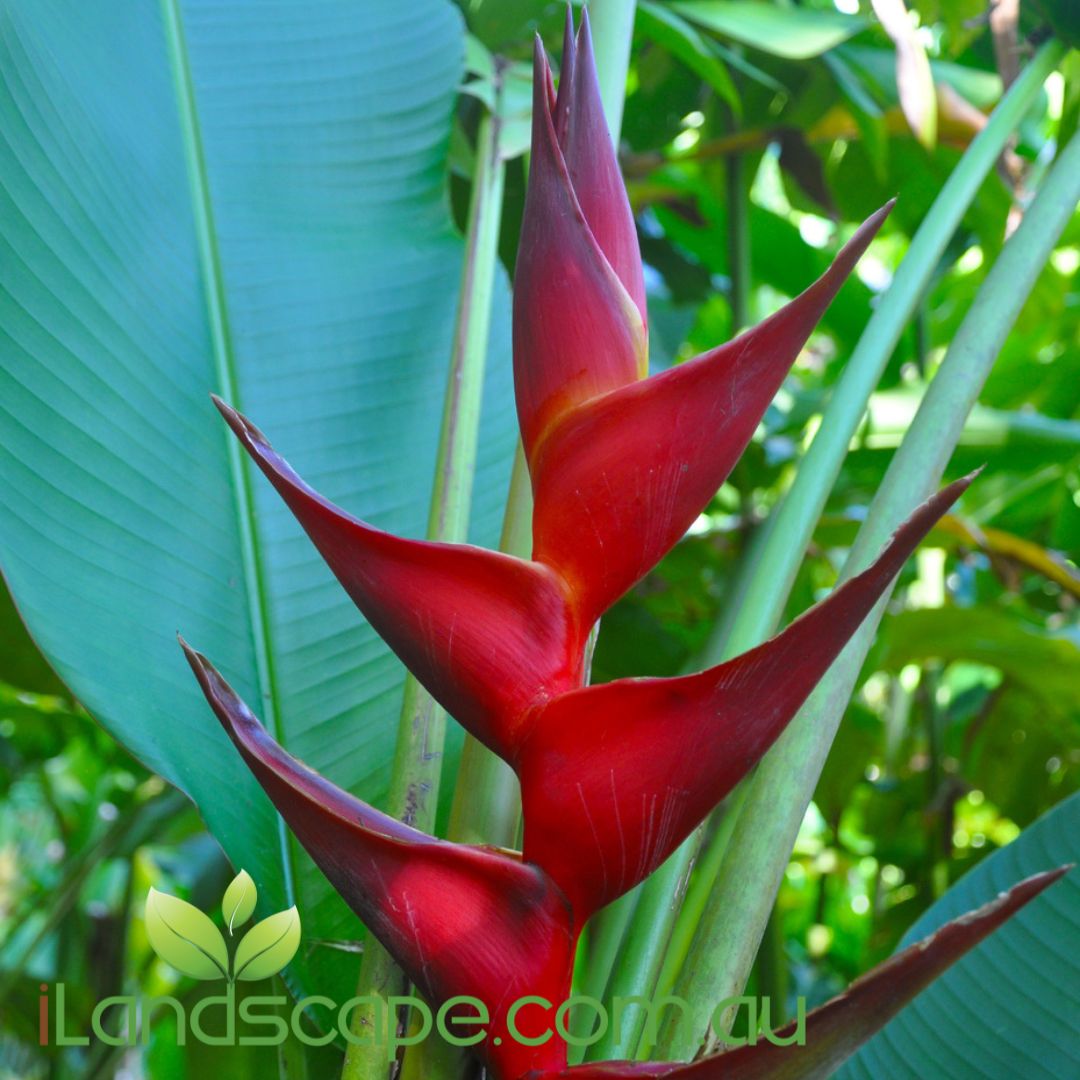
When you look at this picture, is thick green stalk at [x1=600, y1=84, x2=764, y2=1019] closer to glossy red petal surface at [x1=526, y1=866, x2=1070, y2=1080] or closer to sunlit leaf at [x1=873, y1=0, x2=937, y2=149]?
glossy red petal surface at [x1=526, y1=866, x2=1070, y2=1080]

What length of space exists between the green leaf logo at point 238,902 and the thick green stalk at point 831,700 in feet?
0.47

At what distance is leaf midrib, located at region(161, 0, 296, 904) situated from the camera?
46cm

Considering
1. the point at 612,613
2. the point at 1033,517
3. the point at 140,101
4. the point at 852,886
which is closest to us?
the point at 140,101

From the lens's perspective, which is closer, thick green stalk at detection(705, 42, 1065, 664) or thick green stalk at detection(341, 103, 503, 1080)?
thick green stalk at detection(341, 103, 503, 1080)

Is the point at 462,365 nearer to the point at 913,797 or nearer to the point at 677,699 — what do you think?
the point at 677,699

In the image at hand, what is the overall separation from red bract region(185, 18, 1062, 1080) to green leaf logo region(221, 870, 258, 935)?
0.33 ft

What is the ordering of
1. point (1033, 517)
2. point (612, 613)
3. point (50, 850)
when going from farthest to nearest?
point (50, 850) → point (1033, 517) → point (612, 613)

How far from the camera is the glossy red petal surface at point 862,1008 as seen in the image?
222 millimetres

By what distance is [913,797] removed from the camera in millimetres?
1371

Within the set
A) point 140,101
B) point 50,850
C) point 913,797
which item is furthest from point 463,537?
point 50,850

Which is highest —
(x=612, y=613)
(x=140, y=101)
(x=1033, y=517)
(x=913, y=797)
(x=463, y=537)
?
(x=140, y=101)

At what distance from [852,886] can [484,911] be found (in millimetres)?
2450

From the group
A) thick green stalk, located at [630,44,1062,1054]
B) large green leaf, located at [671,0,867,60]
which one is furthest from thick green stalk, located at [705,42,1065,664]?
large green leaf, located at [671,0,867,60]

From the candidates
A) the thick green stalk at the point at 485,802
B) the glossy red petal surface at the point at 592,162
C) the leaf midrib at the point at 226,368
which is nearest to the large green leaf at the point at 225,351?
the leaf midrib at the point at 226,368
